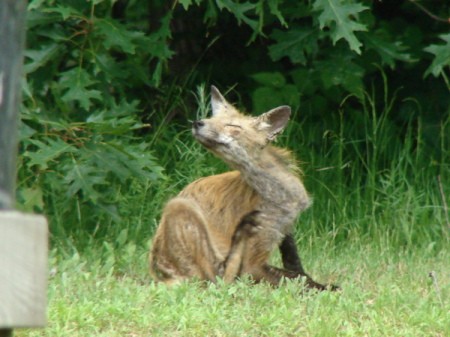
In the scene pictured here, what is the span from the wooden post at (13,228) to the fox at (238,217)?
14.1ft

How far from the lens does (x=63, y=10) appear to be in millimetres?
8055

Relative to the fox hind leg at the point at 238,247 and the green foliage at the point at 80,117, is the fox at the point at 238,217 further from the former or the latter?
the green foliage at the point at 80,117

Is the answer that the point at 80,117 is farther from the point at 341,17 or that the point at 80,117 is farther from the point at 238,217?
the point at 341,17

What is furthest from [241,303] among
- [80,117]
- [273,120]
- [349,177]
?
[349,177]

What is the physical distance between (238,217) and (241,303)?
1004mm

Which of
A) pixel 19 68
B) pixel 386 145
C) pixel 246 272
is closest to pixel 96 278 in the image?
pixel 246 272

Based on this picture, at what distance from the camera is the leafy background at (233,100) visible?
8203mm

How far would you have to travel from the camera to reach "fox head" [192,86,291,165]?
705cm

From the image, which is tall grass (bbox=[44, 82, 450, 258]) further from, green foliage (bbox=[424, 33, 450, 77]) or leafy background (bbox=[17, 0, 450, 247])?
green foliage (bbox=[424, 33, 450, 77])

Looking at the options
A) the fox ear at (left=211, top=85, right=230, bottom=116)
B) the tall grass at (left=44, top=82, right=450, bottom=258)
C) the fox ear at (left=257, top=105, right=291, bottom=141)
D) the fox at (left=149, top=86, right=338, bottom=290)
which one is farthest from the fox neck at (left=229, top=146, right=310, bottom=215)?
the tall grass at (left=44, top=82, right=450, bottom=258)

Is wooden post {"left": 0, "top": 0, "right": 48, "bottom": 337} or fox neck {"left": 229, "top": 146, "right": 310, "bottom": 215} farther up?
wooden post {"left": 0, "top": 0, "right": 48, "bottom": 337}

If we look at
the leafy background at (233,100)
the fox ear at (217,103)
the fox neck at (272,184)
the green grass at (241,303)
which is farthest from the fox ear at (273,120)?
the green grass at (241,303)

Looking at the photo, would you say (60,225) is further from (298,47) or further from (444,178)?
(444,178)

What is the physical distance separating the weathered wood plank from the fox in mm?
4319
